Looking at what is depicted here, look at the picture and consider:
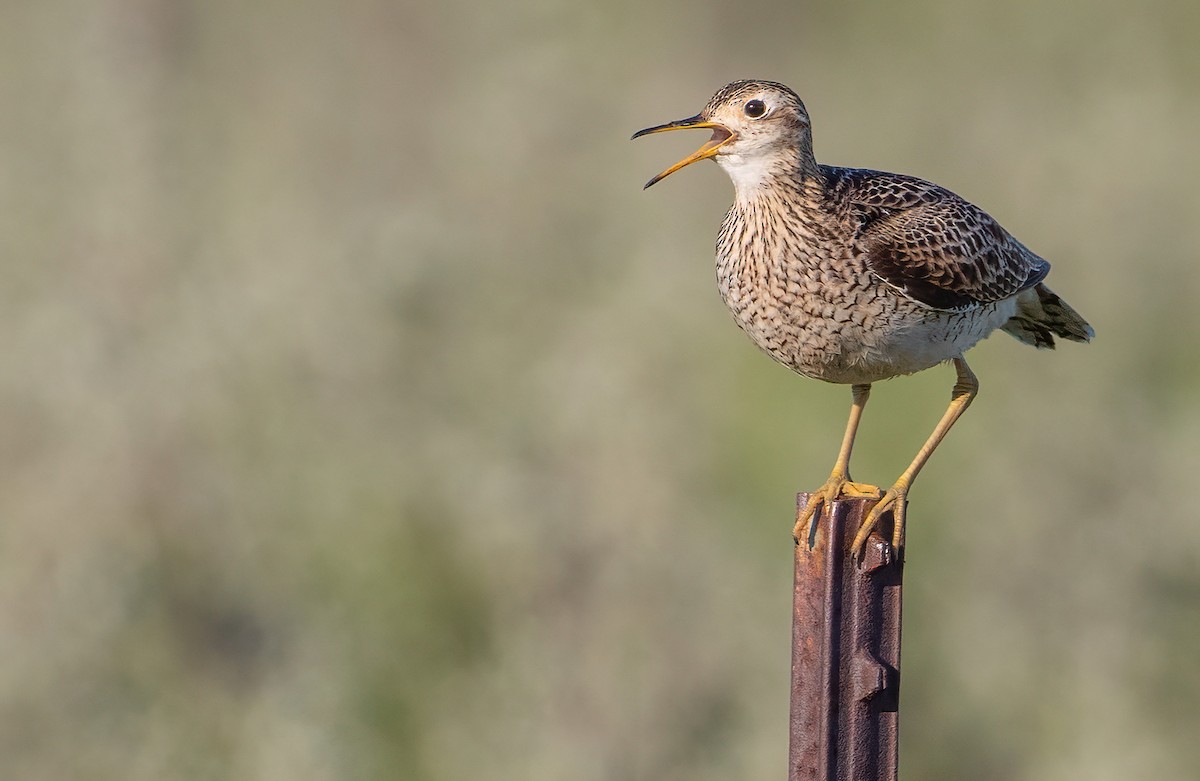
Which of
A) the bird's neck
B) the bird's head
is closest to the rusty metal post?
the bird's neck

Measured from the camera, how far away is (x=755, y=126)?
18.2 feet

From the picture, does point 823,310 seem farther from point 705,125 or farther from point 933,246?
point 705,125

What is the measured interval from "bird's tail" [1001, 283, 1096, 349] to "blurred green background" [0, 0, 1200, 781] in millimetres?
2691

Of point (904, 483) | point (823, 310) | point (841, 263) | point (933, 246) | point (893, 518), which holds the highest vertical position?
point (933, 246)

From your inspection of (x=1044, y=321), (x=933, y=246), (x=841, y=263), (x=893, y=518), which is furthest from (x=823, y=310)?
(x=1044, y=321)

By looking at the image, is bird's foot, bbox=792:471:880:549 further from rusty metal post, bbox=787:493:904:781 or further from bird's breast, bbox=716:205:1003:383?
bird's breast, bbox=716:205:1003:383

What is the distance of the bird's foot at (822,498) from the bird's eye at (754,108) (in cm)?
131

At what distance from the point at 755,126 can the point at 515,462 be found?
4378 millimetres

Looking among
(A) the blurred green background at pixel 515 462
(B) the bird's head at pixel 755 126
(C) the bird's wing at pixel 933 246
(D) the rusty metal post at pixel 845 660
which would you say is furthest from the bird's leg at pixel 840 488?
(A) the blurred green background at pixel 515 462

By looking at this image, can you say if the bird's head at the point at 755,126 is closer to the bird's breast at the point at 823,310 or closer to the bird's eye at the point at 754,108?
the bird's eye at the point at 754,108

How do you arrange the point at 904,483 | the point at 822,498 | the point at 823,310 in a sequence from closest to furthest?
the point at 822,498 → the point at 904,483 → the point at 823,310

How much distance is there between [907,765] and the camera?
8938mm

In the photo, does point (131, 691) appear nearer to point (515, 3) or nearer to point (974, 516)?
point (974, 516)

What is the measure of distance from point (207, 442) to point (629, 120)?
502 centimetres
